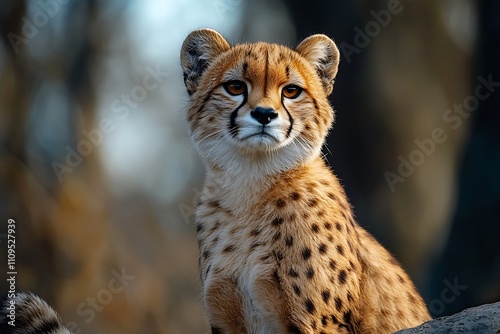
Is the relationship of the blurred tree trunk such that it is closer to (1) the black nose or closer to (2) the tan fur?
(2) the tan fur

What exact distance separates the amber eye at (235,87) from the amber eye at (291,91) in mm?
219

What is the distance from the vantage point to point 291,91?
Result: 4734mm

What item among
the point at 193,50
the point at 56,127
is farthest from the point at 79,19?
the point at 193,50

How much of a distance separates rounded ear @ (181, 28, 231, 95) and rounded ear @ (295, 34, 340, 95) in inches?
18.2

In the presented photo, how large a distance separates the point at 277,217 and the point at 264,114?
2.01 ft

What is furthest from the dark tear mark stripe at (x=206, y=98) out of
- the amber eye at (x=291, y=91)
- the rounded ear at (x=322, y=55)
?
the rounded ear at (x=322, y=55)

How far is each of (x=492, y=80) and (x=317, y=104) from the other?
5867 millimetres

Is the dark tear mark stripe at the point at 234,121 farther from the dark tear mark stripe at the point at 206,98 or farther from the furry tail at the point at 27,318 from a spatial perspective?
the furry tail at the point at 27,318

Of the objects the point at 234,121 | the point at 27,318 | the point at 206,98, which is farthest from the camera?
the point at 27,318

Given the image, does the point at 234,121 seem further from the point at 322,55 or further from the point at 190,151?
the point at 190,151

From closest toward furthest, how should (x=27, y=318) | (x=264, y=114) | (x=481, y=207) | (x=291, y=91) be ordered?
(x=264, y=114), (x=291, y=91), (x=27, y=318), (x=481, y=207)

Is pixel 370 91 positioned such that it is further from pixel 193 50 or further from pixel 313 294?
pixel 313 294

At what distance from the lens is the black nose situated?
14.6ft

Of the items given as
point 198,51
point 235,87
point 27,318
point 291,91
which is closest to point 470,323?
point 291,91
